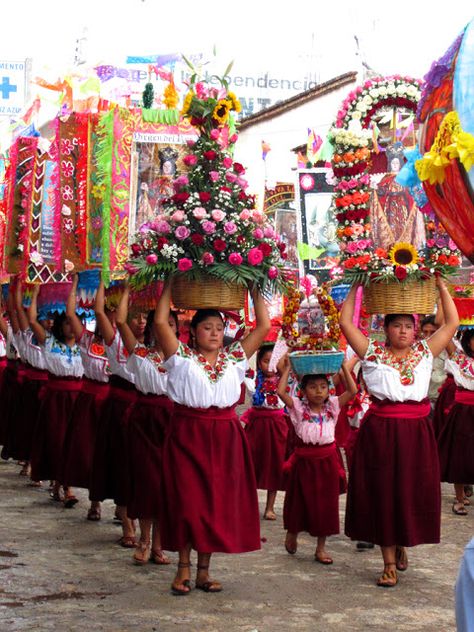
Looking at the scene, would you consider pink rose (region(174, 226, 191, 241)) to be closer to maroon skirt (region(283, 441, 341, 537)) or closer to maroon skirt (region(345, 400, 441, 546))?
maroon skirt (region(345, 400, 441, 546))

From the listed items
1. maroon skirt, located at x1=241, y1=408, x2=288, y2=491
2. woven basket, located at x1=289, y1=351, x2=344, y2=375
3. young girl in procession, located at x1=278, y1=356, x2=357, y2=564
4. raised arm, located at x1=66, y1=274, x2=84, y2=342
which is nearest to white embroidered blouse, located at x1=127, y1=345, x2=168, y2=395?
woven basket, located at x1=289, y1=351, x2=344, y2=375

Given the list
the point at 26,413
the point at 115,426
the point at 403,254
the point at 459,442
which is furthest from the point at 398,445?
the point at 26,413

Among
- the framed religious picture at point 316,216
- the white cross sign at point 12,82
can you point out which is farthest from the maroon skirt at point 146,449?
the white cross sign at point 12,82

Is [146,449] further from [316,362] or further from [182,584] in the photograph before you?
[316,362]

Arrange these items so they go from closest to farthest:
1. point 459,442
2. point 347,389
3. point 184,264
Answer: point 184,264, point 347,389, point 459,442

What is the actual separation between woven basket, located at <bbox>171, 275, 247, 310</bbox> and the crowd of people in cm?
11

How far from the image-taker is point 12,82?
4628 centimetres

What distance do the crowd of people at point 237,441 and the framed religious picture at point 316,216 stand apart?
1.11 m

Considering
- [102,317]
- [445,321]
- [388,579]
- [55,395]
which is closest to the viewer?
[388,579]

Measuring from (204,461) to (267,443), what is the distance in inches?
137

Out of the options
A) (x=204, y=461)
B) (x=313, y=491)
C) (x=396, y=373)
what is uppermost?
(x=396, y=373)

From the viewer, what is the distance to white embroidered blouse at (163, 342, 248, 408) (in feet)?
22.5

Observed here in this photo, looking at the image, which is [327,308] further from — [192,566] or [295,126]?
[295,126]

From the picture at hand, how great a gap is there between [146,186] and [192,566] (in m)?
2.78
